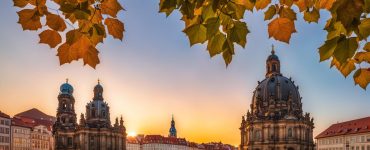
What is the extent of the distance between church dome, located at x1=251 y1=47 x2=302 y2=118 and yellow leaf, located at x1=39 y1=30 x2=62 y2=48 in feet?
224

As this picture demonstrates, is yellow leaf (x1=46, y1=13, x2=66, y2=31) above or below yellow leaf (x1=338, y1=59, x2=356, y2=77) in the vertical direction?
above

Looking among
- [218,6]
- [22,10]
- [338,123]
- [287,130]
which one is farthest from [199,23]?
[338,123]

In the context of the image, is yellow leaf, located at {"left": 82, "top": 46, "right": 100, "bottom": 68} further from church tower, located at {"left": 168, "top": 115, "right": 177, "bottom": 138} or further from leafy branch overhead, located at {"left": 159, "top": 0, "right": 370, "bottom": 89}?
church tower, located at {"left": 168, "top": 115, "right": 177, "bottom": 138}

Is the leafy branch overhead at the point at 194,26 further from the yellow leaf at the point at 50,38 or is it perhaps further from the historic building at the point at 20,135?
the historic building at the point at 20,135

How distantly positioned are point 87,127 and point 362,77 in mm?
72860

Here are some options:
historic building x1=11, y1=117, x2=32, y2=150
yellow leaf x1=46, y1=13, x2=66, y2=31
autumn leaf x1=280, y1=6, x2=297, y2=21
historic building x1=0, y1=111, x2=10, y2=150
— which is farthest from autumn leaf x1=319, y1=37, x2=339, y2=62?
historic building x1=11, y1=117, x2=32, y2=150

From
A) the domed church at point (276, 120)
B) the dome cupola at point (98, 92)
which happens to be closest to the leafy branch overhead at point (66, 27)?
the domed church at point (276, 120)

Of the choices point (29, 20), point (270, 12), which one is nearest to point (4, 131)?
point (29, 20)

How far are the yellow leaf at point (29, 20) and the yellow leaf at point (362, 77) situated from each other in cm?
251

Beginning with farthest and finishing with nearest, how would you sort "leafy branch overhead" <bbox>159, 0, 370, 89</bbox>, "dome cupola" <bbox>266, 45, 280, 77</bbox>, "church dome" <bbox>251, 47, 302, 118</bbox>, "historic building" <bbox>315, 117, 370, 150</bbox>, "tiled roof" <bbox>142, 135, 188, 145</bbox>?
"tiled roof" <bbox>142, 135, 188, 145</bbox>, "dome cupola" <bbox>266, 45, 280, 77</bbox>, "historic building" <bbox>315, 117, 370, 150</bbox>, "church dome" <bbox>251, 47, 302, 118</bbox>, "leafy branch overhead" <bbox>159, 0, 370, 89</bbox>

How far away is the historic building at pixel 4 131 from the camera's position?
254 feet

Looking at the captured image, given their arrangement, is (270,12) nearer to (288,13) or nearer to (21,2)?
(288,13)

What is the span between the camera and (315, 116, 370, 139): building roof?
235 feet

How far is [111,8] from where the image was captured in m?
3.07
